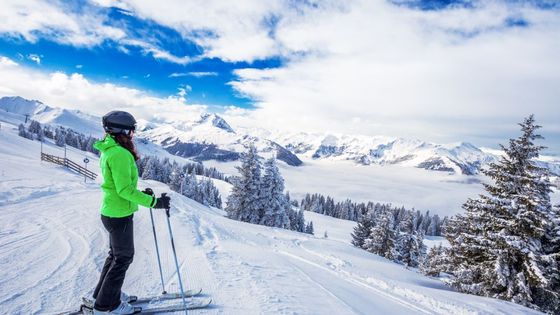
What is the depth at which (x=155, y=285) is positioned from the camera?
6.13m

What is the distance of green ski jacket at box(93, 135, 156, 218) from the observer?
13.7 ft

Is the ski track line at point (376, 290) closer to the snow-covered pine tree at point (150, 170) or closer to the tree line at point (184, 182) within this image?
the tree line at point (184, 182)

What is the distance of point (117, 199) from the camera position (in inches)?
174

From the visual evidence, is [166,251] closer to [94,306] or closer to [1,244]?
[1,244]

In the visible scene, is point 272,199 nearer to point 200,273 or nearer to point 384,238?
point 384,238

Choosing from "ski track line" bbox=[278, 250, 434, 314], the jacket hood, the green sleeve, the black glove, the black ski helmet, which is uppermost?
the black ski helmet

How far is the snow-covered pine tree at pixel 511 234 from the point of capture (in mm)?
13680

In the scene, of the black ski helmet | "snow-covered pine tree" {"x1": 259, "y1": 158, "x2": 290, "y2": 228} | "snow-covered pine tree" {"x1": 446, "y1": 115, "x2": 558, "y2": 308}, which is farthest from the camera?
"snow-covered pine tree" {"x1": 259, "y1": 158, "x2": 290, "y2": 228}

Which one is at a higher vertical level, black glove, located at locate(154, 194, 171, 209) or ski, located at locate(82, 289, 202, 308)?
black glove, located at locate(154, 194, 171, 209)

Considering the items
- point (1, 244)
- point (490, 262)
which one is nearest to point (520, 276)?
point (490, 262)

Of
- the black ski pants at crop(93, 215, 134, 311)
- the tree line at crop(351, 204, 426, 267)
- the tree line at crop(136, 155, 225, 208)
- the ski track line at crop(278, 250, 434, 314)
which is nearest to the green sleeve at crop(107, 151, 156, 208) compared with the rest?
the black ski pants at crop(93, 215, 134, 311)

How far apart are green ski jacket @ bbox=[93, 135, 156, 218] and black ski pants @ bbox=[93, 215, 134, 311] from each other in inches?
5.3

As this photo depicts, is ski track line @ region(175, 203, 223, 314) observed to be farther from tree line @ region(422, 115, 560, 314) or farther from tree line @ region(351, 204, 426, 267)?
tree line @ region(351, 204, 426, 267)

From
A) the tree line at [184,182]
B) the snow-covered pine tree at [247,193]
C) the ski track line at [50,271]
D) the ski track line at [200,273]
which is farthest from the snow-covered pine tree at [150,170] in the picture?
the ski track line at [200,273]
